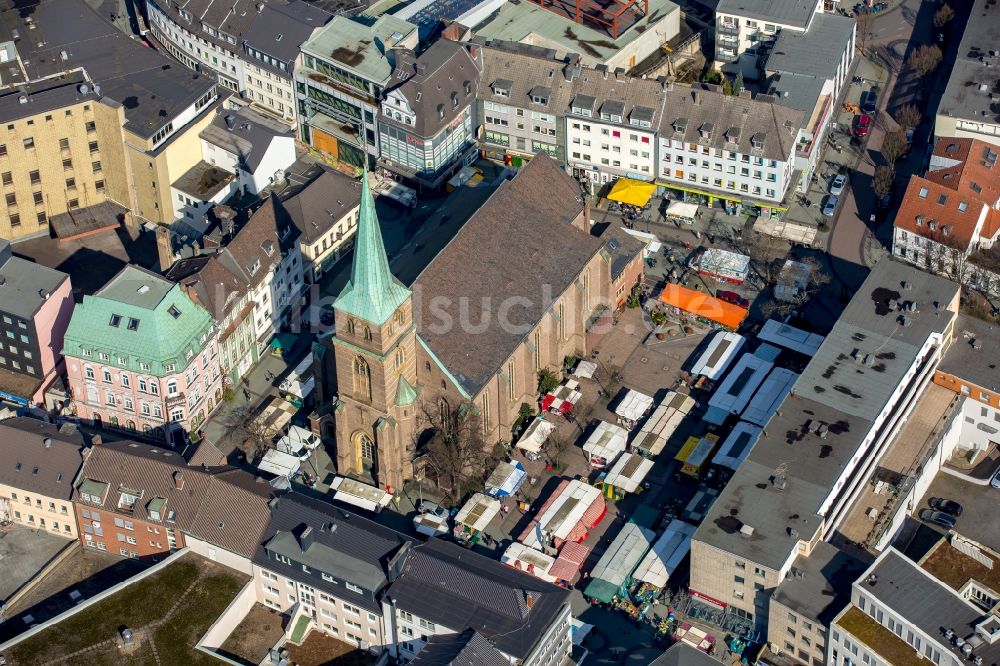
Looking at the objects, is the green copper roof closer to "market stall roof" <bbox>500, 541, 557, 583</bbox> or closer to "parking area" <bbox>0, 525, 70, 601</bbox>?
"market stall roof" <bbox>500, 541, 557, 583</bbox>

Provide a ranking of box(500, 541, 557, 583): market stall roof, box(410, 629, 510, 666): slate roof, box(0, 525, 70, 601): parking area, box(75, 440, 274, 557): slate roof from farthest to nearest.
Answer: box(500, 541, 557, 583): market stall roof
box(0, 525, 70, 601): parking area
box(75, 440, 274, 557): slate roof
box(410, 629, 510, 666): slate roof

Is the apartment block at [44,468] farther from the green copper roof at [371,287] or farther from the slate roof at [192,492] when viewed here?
the green copper roof at [371,287]

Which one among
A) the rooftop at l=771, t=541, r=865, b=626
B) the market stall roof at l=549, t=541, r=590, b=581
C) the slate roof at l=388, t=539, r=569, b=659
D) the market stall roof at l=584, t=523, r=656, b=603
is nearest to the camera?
the slate roof at l=388, t=539, r=569, b=659

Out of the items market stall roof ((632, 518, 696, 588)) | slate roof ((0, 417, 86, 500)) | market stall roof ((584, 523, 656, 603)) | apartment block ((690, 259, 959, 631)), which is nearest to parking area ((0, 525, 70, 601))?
slate roof ((0, 417, 86, 500))

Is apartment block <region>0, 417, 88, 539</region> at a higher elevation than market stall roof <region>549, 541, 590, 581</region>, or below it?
higher

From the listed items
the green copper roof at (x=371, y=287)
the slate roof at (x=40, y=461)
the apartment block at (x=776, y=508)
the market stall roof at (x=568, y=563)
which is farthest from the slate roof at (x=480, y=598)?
the slate roof at (x=40, y=461)

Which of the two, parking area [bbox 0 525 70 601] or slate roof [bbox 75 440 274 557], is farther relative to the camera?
parking area [bbox 0 525 70 601]

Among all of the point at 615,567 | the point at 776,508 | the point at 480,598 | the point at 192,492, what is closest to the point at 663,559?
the point at 615,567
